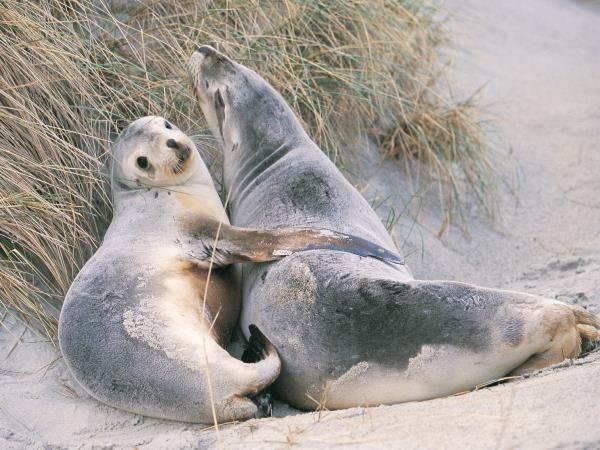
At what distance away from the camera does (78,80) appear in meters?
4.31

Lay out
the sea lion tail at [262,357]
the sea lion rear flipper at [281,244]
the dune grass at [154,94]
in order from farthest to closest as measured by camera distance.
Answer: the dune grass at [154,94]
the sea lion rear flipper at [281,244]
the sea lion tail at [262,357]

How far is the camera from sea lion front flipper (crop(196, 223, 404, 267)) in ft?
12.0

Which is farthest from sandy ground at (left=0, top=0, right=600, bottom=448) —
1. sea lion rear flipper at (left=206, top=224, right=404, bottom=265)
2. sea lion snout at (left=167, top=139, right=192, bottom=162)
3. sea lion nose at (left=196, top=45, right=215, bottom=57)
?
sea lion nose at (left=196, top=45, right=215, bottom=57)

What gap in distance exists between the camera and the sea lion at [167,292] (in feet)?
10.6

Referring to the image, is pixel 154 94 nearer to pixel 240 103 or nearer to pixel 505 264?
pixel 240 103

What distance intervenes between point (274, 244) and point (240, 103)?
1.11 m

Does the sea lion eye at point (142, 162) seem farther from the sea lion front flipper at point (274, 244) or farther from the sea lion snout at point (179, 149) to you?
the sea lion front flipper at point (274, 244)

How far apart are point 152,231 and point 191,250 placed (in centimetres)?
19

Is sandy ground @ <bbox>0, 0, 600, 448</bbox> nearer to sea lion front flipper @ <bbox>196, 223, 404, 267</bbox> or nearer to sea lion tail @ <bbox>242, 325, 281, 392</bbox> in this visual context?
sea lion tail @ <bbox>242, 325, 281, 392</bbox>

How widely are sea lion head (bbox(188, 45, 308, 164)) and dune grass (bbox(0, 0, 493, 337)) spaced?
0.53 feet

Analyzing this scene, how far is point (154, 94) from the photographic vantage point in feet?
15.0

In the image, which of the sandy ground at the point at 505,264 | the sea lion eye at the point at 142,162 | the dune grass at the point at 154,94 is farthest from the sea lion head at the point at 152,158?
the sandy ground at the point at 505,264

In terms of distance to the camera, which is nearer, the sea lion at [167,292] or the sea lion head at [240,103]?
the sea lion at [167,292]

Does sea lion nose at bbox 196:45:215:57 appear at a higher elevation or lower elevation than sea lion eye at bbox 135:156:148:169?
higher
